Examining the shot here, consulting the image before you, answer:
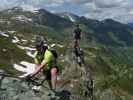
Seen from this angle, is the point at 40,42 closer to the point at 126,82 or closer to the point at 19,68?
the point at 126,82

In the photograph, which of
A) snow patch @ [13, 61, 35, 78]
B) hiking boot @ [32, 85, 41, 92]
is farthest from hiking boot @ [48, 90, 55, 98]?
snow patch @ [13, 61, 35, 78]

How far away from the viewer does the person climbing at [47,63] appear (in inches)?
786

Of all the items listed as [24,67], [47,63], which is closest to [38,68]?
[47,63]

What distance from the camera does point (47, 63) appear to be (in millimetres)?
20094

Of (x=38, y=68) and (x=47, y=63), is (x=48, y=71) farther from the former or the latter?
(x=38, y=68)

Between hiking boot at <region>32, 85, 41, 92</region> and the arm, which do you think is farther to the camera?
hiking boot at <region>32, 85, 41, 92</region>

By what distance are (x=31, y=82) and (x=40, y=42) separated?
7.16 feet

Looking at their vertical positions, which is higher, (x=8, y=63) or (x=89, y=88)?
(x=89, y=88)

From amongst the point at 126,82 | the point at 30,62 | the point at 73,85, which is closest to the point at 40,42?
the point at 73,85

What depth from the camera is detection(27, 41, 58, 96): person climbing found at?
1995 cm

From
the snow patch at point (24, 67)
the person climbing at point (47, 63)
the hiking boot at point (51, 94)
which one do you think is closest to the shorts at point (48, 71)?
the person climbing at point (47, 63)

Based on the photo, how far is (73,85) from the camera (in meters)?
39.4

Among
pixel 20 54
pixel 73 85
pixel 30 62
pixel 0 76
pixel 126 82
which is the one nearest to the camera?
pixel 0 76

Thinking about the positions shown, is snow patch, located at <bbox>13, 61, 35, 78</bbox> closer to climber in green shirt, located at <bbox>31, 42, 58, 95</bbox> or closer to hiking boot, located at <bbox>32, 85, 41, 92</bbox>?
climber in green shirt, located at <bbox>31, 42, 58, 95</bbox>
